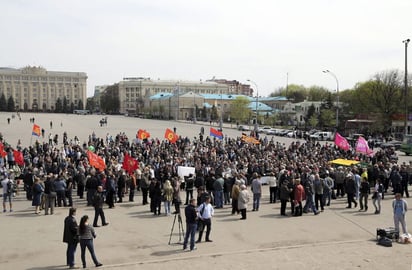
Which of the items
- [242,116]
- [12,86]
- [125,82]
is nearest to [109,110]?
[125,82]

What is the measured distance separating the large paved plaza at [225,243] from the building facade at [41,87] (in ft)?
565

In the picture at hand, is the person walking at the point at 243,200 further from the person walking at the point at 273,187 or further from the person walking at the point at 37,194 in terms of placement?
the person walking at the point at 37,194

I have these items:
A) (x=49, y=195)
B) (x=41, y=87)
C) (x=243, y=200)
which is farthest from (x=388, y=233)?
(x=41, y=87)

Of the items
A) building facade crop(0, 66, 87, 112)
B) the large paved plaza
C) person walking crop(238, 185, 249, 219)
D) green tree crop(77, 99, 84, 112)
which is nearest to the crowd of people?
person walking crop(238, 185, 249, 219)

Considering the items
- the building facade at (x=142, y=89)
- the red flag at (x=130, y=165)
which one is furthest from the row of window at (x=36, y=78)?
the red flag at (x=130, y=165)

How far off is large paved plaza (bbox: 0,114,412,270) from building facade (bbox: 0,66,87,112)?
172 meters

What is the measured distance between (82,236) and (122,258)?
1.24 metres

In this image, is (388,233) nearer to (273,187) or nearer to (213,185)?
(273,187)

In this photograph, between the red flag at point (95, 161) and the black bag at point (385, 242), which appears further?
the red flag at point (95, 161)

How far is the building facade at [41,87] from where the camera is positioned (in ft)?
601

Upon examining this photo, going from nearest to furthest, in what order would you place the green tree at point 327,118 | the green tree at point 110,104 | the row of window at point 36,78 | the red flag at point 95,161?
the red flag at point 95,161
the green tree at point 327,118
the green tree at point 110,104
the row of window at point 36,78

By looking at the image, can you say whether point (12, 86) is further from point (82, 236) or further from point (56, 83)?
point (82, 236)

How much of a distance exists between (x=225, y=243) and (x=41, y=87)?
190001 millimetres

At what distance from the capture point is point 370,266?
9.84 meters
